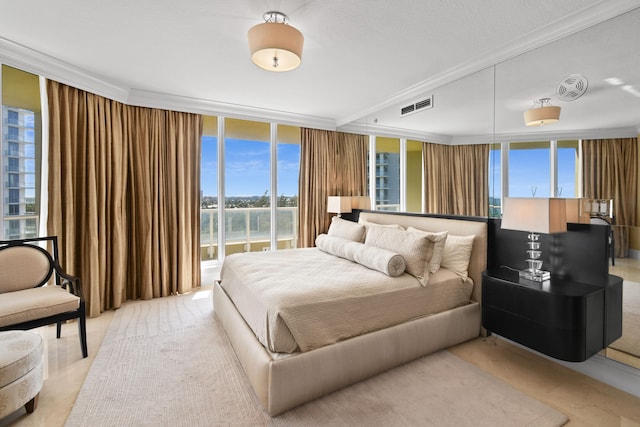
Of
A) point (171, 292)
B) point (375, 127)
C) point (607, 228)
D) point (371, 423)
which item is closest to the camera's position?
point (371, 423)

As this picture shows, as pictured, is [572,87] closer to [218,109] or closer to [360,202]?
[360,202]

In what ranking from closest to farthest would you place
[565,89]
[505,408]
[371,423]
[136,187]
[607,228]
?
[371,423] < [505,408] < [607,228] < [565,89] < [136,187]

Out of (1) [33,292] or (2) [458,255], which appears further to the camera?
(2) [458,255]

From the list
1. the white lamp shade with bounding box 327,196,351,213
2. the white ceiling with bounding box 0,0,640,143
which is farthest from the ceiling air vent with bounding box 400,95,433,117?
the white lamp shade with bounding box 327,196,351,213

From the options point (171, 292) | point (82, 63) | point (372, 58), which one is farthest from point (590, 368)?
point (82, 63)

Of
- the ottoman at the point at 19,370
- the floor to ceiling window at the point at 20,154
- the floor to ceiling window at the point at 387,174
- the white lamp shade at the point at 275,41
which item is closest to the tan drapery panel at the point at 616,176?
the floor to ceiling window at the point at 387,174

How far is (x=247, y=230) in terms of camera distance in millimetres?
4918

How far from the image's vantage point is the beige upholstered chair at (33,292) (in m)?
2.15

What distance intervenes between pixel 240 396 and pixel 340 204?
3.12 m

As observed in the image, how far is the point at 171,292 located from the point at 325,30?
11.7 feet

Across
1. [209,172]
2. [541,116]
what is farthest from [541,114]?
[209,172]

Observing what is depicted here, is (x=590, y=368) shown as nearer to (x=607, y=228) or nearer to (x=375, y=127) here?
(x=607, y=228)

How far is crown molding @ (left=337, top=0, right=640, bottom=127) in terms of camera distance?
1.96m

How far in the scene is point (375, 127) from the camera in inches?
171
